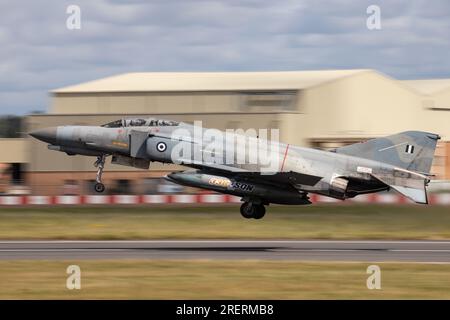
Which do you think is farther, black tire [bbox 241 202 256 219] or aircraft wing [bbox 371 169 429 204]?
black tire [bbox 241 202 256 219]

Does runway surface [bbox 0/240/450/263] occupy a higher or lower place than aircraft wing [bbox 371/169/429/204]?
lower

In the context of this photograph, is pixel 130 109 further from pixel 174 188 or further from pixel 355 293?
pixel 355 293

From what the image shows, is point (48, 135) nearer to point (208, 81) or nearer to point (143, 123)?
point (143, 123)

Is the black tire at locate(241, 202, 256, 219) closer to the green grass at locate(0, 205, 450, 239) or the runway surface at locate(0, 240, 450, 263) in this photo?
the runway surface at locate(0, 240, 450, 263)

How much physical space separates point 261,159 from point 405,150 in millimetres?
4504

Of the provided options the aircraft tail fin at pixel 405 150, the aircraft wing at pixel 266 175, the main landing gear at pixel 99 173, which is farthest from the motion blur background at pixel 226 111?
the aircraft tail fin at pixel 405 150

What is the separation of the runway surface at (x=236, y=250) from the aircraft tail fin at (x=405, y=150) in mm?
2531

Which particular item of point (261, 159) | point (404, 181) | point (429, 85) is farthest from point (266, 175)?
point (429, 85)

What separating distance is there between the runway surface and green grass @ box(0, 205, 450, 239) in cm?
183

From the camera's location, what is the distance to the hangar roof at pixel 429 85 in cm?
7400

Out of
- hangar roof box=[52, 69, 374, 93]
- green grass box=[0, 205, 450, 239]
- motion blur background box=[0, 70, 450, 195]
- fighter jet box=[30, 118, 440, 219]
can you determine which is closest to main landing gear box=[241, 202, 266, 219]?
fighter jet box=[30, 118, 440, 219]

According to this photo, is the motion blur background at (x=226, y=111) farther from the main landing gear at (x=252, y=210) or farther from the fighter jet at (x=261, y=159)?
the main landing gear at (x=252, y=210)

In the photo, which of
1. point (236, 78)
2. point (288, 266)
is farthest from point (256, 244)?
point (236, 78)

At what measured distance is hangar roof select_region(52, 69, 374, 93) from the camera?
61812mm
